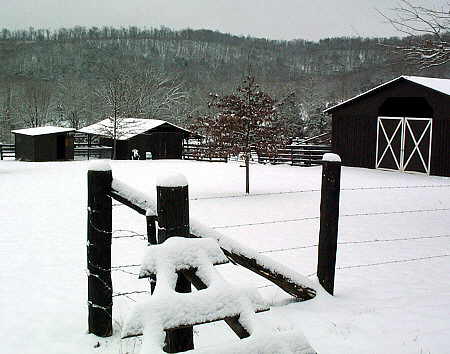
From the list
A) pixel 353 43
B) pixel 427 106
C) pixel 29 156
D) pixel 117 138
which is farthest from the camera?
pixel 353 43

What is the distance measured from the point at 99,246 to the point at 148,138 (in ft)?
115

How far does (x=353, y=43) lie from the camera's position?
164 metres

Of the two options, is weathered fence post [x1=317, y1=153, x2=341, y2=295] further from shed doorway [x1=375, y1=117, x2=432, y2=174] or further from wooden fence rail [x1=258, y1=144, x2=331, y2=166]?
wooden fence rail [x1=258, y1=144, x2=331, y2=166]

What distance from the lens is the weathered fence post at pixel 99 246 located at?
145 inches

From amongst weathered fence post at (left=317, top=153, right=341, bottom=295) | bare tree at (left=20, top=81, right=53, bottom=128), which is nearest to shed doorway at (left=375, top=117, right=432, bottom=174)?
weathered fence post at (left=317, top=153, right=341, bottom=295)

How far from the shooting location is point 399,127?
944 inches

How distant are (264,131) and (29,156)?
76.2 ft

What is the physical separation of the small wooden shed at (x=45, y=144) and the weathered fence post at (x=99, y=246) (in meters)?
31.9

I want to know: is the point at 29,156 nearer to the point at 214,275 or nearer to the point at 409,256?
the point at 409,256

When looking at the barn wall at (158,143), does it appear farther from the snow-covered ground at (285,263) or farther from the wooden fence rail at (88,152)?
the snow-covered ground at (285,263)

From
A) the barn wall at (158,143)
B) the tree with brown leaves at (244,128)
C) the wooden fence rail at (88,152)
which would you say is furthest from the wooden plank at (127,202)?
the wooden fence rail at (88,152)

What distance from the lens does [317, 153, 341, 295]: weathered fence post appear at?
4578mm

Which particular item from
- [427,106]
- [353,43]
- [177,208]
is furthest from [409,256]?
[353,43]

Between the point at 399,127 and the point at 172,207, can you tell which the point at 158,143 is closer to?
the point at 399,127
